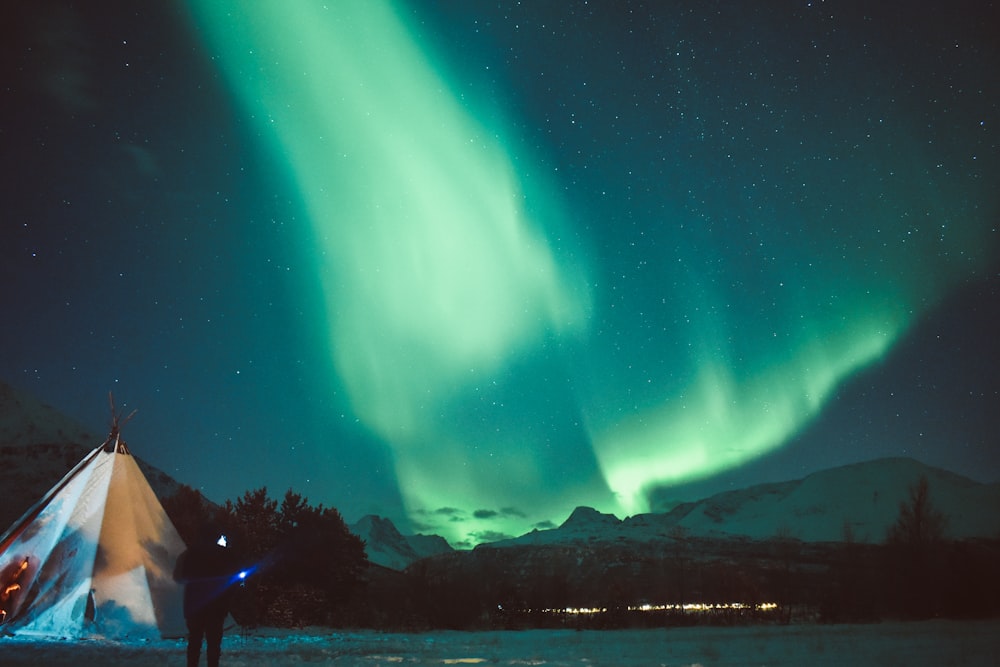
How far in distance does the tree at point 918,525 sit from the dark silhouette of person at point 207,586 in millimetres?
53578

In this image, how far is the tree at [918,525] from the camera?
52.6 meters

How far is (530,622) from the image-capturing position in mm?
31422

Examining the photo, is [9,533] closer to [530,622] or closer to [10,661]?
[10,661]

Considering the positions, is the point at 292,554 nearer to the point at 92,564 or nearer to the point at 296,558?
the point at 296,558

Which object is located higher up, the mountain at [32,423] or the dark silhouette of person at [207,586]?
the mountain at [32,423]

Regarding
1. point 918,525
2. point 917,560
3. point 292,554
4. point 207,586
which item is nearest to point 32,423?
point 292,554

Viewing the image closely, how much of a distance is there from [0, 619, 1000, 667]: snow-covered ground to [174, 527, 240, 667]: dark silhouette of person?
3.34m

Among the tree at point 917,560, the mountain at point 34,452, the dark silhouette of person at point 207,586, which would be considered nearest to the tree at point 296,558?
the dark silhouette of person at point 207,586

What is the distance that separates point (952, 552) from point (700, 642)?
3326 cm

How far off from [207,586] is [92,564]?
12.4 metres

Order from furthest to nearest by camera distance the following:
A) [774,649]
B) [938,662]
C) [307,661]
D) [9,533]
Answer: [9,533] → [774,649] → [307,661] → [938,662]

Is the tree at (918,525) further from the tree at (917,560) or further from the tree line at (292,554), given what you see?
the tree line at (292,554)

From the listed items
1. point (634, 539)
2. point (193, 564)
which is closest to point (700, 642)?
point (193, 564)

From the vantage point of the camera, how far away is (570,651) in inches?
640
